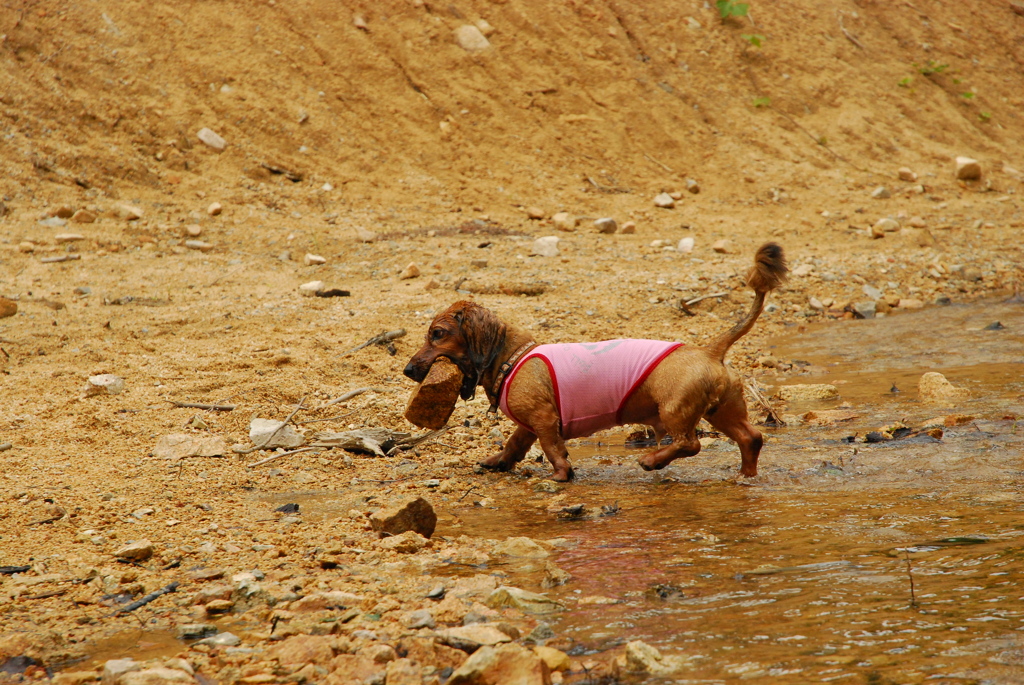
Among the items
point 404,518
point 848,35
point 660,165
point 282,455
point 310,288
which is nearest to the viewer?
point 404,518

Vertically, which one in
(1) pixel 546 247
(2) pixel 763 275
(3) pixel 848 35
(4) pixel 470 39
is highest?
(3) pixel 848 35

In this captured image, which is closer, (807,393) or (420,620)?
(420,620)

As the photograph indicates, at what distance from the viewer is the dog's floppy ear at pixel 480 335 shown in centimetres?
Result: 611

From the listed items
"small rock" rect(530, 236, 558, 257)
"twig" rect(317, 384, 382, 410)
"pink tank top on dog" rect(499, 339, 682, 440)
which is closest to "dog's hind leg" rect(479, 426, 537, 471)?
"pink tank top on dog" rect(499, 339, 682, 440)

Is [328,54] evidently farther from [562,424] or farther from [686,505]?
[686,505]

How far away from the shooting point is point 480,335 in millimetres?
6109

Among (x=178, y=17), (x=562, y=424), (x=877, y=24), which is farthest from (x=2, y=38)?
(x=877, y=24)

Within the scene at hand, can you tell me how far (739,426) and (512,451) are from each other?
1512 mm

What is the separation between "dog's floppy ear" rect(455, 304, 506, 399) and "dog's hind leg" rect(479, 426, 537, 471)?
50 cm

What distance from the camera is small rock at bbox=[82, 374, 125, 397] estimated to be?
22.7ft

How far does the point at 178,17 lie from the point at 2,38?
2990mm

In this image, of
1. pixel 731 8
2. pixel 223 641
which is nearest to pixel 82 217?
pixel 223 641

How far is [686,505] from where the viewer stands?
5.12 meters

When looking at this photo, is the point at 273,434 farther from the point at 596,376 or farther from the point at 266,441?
the point at 596,376
